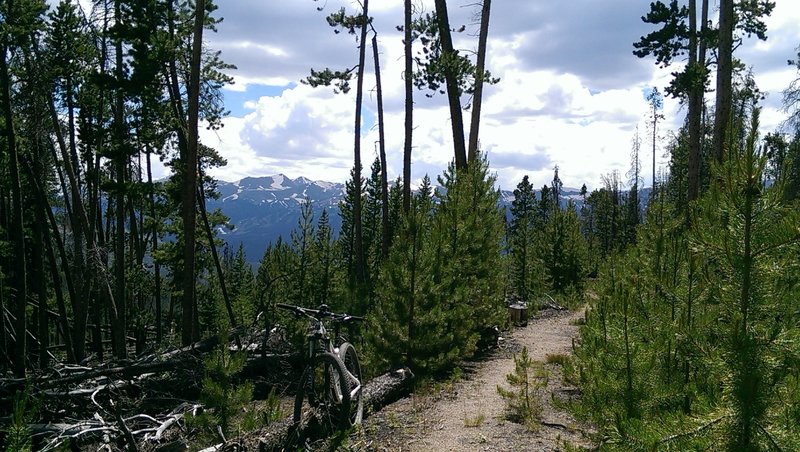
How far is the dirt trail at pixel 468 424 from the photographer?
5.79 m

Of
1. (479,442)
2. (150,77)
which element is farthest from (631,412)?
(150,77)

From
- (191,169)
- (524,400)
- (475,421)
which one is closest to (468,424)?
(475,421)

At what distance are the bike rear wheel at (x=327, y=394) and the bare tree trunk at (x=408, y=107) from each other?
9.33 meters

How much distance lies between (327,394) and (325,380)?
0.17 meters

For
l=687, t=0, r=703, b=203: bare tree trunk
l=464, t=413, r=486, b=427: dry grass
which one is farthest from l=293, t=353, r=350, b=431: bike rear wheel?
l=687, t=0, r=703, b=203: bare tree trunk

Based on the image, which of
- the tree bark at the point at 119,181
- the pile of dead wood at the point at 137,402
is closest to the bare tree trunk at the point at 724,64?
the pile of dead wood at the point at 137,402

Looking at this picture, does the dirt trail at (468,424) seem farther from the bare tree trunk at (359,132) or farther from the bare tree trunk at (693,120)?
the bare tree trunk at (359,132)

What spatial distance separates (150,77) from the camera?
→ 15.7 meters

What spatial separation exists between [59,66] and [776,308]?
54.9 feet

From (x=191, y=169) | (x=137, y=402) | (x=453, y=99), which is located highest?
(x=453, y=99)

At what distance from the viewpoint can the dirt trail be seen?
5789 mm

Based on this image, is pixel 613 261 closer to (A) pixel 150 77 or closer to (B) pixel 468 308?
(B) pixel 468 308

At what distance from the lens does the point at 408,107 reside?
1556 cm

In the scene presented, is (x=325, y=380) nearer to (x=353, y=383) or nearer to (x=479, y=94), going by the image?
(x=353, y=383)
